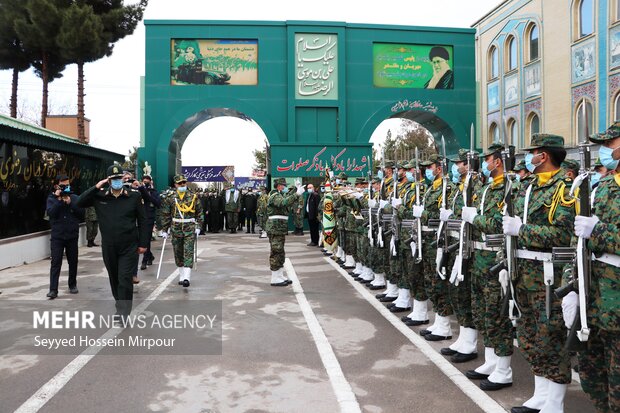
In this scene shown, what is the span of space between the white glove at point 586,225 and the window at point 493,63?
21306 mm

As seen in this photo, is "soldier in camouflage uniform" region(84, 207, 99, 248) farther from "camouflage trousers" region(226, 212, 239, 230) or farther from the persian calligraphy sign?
the persian calligraphy sign

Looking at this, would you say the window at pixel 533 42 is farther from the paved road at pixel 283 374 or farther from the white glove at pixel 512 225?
the white glove at pixel 512 225

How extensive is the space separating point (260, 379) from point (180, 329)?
6.85ft

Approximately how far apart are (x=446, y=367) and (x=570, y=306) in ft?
6.33

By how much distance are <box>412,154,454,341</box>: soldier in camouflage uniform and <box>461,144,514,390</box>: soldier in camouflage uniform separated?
2.62ft

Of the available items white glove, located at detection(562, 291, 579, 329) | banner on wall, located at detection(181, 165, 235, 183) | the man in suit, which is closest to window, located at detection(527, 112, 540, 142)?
the man in suit

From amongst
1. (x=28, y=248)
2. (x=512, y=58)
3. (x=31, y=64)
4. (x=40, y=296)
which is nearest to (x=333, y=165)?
(x=512, y=58)

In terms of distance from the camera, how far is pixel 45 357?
5.46 metres

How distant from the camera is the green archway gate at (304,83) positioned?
71.7 feet

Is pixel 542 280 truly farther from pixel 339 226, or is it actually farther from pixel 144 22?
pixel 144 22

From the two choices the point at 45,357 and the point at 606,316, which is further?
the point at 45,357

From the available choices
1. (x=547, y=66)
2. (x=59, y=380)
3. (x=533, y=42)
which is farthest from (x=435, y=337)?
(x=533, y=42)

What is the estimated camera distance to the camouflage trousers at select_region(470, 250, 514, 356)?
4617 millimetres

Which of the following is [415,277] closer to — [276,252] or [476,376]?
[476,376]
